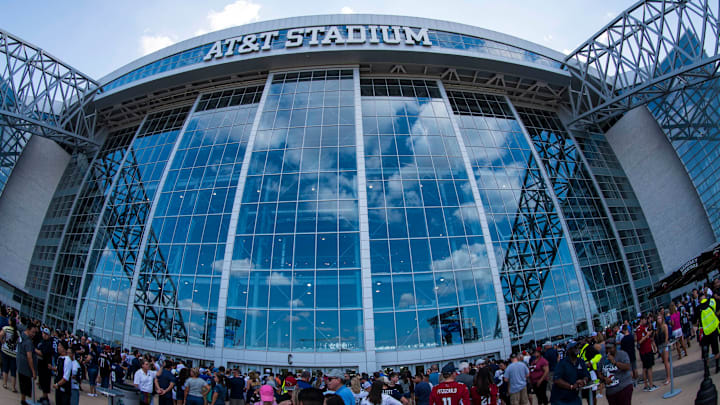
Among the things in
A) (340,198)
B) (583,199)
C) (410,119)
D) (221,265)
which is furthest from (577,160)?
(221,265)

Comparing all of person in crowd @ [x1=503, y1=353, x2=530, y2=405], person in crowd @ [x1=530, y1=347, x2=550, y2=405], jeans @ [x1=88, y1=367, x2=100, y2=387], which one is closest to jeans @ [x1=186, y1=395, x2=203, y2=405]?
jeans @ [x1=88, y1=367, x2=100, y2=387]

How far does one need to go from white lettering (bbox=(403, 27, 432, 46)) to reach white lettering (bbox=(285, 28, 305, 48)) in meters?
8.11

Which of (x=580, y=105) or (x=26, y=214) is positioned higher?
(x=580, y=105)

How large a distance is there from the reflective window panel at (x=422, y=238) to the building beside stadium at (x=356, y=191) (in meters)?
0.13

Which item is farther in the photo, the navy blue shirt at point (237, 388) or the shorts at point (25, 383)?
the navy blue shirt at point (237, 388)

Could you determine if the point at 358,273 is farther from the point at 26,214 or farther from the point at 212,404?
the point at 26,214

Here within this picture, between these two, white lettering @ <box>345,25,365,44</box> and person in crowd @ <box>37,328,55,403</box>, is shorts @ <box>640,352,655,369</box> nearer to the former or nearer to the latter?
person in crowd @ <box>37,328,55,403</box>

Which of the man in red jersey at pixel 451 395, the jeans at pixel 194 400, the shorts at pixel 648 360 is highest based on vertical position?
the man in red jersey at pixel 451 395

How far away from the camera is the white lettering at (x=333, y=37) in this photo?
2841 centimetres

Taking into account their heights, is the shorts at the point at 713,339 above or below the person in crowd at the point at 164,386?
above

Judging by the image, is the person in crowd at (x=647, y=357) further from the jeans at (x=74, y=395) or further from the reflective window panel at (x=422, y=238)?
the jeans at (x=74, y=395)

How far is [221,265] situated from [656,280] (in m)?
33.0

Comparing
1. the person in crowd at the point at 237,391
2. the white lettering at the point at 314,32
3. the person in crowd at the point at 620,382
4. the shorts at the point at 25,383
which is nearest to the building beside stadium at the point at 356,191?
the white lettering at the point at 314,32

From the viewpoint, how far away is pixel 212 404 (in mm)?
11008
